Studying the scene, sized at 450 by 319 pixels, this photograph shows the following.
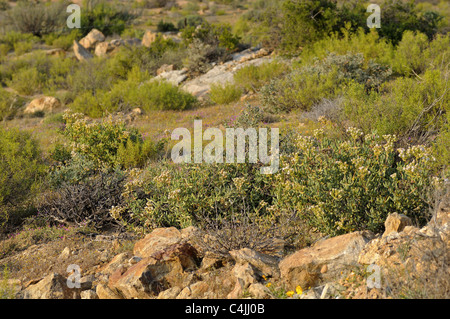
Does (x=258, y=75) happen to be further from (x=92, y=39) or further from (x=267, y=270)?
→ (x=92, y=39)

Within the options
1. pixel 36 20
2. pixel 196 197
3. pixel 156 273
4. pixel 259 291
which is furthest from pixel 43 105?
pixel 36 20

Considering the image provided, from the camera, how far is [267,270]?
3461 millimetres

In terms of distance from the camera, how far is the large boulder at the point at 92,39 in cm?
1908

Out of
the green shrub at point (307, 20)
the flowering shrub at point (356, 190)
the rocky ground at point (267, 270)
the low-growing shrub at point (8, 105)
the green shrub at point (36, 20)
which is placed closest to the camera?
the rocky ground at point (267, 270)

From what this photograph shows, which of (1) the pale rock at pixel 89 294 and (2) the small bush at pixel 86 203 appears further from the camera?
(2) the small bush at pixel 86 203

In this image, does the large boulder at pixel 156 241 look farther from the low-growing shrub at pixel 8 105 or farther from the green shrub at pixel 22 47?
the green shrub at pixel 22 47

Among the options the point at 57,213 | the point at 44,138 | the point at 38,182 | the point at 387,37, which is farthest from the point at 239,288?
the point at 387,37

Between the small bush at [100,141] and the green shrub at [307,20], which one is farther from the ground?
the green shrub at [307,20]

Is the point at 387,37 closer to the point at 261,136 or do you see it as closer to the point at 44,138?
the point at 261,136

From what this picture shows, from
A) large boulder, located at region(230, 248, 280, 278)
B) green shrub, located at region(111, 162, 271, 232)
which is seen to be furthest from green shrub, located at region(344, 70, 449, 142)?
large boulder, located at region(230, 248, 280, 278)

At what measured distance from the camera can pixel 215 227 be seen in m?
4.30

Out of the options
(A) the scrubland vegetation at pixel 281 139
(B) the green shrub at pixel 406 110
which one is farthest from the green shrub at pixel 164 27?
(B) the green shrub at pixel 406 110

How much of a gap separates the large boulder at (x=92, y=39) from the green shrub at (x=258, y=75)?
1034cm

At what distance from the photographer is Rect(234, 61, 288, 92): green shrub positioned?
11.0 m
